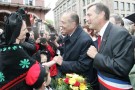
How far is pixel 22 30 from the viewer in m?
3.01

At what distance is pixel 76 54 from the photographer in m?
3.97

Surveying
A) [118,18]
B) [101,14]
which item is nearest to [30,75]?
[101,14]

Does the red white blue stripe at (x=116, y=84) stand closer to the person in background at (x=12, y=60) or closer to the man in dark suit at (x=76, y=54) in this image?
the man in dark suit at (x=76, y=54)

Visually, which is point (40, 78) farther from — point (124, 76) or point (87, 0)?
point (87, 0)

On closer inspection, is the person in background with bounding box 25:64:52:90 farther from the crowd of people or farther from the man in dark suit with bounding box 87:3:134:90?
the man in dark suit with bounding box 87:3:134:90

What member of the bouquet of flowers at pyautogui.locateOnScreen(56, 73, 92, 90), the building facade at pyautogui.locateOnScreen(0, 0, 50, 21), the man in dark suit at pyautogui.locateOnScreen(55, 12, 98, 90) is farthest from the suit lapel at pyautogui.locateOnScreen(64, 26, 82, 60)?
the building facade at pyautogui.locateOnScreen(0, 0, 50, 21)

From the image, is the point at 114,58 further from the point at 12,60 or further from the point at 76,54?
the point at 12,60

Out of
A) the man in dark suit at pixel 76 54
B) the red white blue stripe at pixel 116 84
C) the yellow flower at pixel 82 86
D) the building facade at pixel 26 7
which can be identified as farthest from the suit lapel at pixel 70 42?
the building facade at pixel 26 7

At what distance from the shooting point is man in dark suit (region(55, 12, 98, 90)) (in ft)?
12.7

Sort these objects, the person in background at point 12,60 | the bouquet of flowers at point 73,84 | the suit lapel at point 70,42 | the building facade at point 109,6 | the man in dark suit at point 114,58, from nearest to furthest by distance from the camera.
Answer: the person in background at point 12,60, the man in dark suit at point 114,58, the bouquet of flowers at point 73,84, the suit lapel at point 70,42, the building facade at point 109,6

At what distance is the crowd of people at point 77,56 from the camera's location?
2877mm

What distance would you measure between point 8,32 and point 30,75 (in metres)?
0.54

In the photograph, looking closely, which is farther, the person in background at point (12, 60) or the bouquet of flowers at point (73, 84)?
the bouquet of flowers at point (73, 84)

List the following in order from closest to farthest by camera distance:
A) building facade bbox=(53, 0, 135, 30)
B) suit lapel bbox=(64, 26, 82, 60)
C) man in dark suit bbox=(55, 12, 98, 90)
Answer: man in dark suit bbox=(55, 12, 98, 90), suit lapel bbox=(64, 26, 82, 60), building facade bbox=(53, 0, 135, 30)
